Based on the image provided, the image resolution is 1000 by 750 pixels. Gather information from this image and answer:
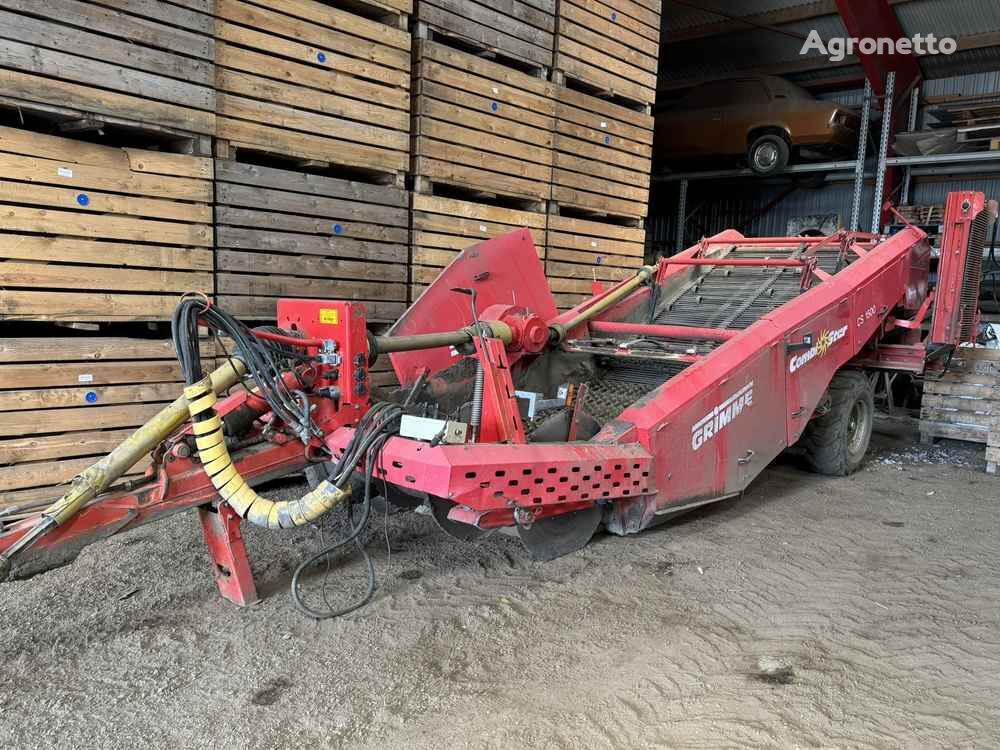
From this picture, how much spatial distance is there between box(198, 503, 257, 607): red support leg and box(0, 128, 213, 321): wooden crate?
1871 mm

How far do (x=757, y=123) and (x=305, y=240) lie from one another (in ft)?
30.4

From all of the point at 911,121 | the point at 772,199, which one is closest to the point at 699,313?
the point at 911,121

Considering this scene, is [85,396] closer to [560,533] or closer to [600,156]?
[560,533]

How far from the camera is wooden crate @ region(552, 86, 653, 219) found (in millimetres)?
7145

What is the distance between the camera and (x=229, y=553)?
3.38 m

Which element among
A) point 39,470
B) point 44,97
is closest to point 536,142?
point 44,97

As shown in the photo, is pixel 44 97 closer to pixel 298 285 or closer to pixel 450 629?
pixel 298 285

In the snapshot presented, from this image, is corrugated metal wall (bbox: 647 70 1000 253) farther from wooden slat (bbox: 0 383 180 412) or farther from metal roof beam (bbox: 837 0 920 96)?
wooden slat (bbox: 0 383 180 412)

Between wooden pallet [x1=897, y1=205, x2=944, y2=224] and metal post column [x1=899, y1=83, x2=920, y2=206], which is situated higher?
metal post column [x1=899, y1=83, x2=920, y2=206]

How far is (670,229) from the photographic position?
53.6 feet

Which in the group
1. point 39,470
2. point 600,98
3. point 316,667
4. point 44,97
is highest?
point 600,98

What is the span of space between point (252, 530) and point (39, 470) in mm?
1285

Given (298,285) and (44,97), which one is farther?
(298,285)

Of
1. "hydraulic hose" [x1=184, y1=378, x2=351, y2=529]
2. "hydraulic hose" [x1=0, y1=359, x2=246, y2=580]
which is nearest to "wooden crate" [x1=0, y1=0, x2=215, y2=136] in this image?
"hydraulic hose" [x1=0, y1=359, x2=246, y2=580]
